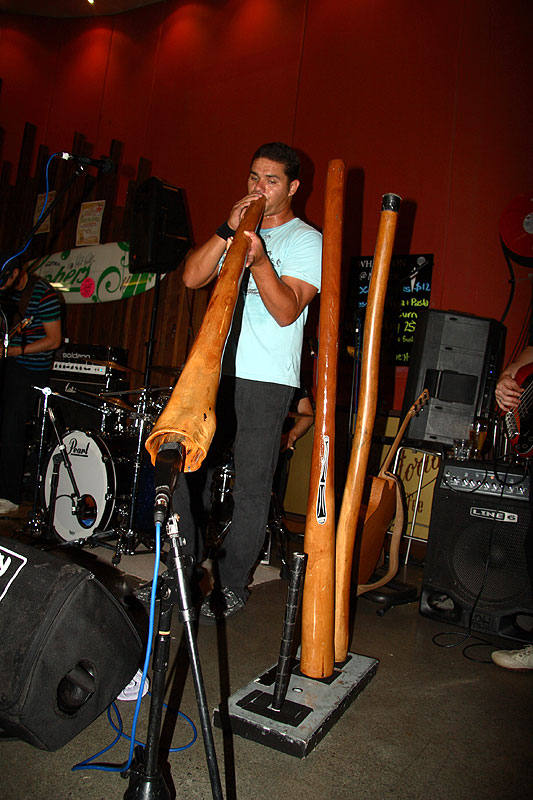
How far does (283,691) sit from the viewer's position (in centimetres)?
138

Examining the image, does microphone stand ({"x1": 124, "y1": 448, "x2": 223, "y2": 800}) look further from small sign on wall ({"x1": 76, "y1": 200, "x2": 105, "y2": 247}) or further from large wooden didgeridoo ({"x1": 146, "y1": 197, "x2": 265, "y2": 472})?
small sign on wall ({"x1": 76, "y1": 200, "x2": 105, "y2": 247})

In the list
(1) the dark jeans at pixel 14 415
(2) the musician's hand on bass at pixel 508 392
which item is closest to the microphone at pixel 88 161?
(1) the dark jeans at pixel 14 415

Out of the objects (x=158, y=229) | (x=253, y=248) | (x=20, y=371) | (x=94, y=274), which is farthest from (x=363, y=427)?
(x=94, y=274)

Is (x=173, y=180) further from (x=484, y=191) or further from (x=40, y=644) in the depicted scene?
(x=40, y=644)

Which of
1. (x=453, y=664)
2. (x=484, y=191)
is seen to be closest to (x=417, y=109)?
(x=484, y=191)

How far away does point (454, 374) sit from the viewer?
2.94 m

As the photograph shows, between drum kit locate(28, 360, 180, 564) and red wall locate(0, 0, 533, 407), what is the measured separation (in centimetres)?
215

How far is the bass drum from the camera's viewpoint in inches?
126

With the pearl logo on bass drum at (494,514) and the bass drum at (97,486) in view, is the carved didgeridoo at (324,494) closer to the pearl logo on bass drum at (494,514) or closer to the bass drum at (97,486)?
the pearl logo on bass drum at (494,514)

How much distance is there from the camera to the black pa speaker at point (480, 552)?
2.28m

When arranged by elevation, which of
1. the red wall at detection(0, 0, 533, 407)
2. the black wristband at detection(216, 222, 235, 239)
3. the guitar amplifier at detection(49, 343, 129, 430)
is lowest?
the guitar amplifier at detection(49, 343, 129, 430)

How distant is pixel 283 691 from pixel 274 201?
62.3 inches

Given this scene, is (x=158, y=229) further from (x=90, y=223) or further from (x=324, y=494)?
(x=324, y=494)

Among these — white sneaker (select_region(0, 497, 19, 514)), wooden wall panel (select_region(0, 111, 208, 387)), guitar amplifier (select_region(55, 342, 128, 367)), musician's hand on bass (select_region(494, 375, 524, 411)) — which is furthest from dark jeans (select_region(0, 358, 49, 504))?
musician's hand on bass (select_region(494, 375, 524, 411))
